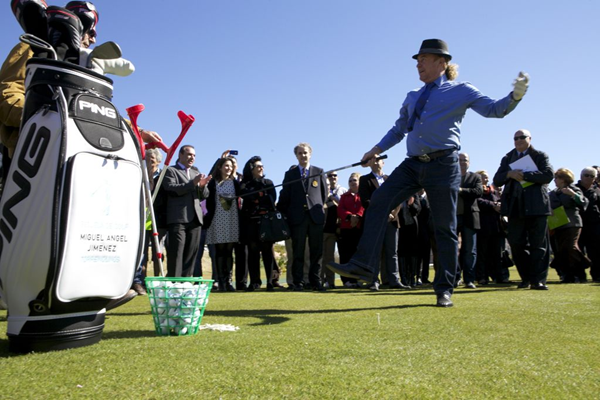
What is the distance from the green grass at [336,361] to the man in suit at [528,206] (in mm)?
3372

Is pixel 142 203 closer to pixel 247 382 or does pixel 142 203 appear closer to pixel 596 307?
pixel 247 382

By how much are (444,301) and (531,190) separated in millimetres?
3283

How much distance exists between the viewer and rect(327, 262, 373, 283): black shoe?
4.14 m

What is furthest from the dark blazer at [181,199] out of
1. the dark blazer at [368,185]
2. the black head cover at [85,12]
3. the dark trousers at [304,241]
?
the black head cover at [85,12]

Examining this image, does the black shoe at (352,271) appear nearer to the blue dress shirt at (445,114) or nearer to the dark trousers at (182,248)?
the blue dress shirt at (445,114)

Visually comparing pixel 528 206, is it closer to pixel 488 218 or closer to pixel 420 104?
pixel 488 218

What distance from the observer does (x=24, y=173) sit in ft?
7.74

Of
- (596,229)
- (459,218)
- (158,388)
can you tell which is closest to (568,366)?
(158,388)

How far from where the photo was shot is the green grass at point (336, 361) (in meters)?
1.74

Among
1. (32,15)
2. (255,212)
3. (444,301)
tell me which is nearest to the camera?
(32,15)

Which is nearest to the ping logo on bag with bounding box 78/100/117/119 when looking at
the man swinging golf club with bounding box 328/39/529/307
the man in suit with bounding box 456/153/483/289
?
the man swinging golf club with bounding box 328/39/529/307

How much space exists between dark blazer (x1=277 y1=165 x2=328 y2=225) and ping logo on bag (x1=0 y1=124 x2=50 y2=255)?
18.5 feet

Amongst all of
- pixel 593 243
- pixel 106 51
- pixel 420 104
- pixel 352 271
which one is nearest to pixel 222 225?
pixel 352 271

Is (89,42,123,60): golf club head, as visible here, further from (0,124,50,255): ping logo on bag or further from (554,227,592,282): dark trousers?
(554,227,592,282): dark trousers
